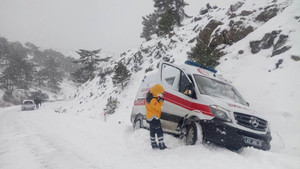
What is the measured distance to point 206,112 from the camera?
593 cm

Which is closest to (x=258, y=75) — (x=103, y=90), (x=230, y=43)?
(x=230, y=43)

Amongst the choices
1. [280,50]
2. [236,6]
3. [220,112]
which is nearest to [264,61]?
[280,50]

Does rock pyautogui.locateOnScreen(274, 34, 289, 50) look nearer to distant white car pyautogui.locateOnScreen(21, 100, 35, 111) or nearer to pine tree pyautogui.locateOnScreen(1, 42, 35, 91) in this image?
distant white car pyautogui.locateOnScreen(21, 100, 35, 111)

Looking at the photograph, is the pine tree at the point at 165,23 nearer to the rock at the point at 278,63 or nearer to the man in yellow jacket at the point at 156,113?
the rock at the point at 278,63

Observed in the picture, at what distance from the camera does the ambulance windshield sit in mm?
6777

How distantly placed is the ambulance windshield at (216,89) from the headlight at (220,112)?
80cm

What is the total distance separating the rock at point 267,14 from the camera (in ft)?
52.4

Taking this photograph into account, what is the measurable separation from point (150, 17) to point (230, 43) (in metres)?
30.5

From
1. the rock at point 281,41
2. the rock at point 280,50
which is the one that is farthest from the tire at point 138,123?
the rock at point 281,41

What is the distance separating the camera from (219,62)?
1482cm

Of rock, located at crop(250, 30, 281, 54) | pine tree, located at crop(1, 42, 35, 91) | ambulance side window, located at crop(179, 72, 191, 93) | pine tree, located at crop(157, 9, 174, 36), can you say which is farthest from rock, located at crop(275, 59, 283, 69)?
pine tree, located at crop(1, 42, 35, 91)

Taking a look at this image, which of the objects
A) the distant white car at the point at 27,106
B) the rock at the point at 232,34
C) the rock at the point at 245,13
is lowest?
the distant white car at the point at 27,106

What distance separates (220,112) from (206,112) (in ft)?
1.17

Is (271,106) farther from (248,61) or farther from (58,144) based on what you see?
(58,144)
